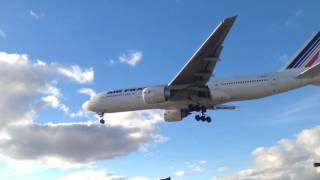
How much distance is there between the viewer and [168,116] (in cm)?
5650

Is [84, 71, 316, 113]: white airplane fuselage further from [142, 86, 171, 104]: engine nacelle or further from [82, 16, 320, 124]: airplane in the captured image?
[142, 86, 171, 104]: engine nacelle

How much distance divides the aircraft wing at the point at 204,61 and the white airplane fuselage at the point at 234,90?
1995 millimetres

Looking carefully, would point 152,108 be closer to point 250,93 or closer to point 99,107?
point 99,107

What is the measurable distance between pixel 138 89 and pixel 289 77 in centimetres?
1414

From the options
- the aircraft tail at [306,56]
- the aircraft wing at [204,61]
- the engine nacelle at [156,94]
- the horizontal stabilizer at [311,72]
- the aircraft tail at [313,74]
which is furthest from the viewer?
the aircraft tail at [306,56]

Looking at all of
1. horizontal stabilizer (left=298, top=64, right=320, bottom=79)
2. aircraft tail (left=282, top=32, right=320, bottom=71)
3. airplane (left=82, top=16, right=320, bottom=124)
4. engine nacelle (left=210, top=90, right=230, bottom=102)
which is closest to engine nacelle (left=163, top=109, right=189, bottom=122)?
airplane (left=82, top=16, right=320, bottom=124)

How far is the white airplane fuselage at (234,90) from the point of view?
159 ft

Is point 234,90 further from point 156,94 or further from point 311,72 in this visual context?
point 156,94

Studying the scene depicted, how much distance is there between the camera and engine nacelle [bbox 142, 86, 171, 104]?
158ft

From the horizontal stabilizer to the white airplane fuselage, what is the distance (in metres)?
0.43

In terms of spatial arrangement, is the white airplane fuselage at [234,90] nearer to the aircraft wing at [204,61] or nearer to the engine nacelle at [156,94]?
the engine nacelle at [156,94]

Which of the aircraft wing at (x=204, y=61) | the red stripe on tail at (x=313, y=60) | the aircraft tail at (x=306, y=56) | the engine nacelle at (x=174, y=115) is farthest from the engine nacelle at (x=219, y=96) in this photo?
the red stripe on tail at (x=313, y=60)

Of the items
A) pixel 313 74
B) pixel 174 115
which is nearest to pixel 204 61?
pixel 313 74

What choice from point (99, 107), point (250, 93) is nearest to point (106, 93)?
point (99, 107)
